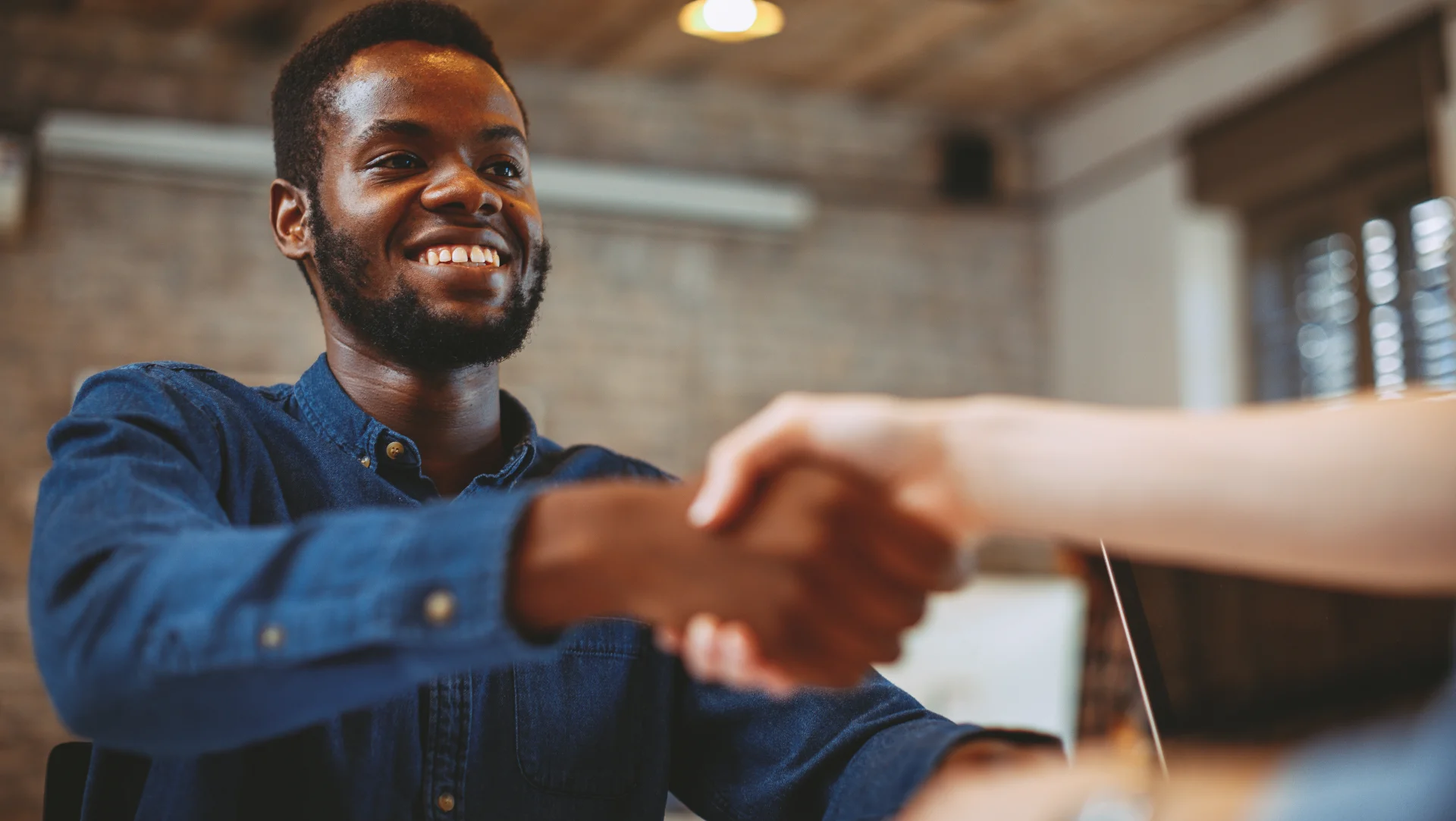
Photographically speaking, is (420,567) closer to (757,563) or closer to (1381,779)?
(757,563)

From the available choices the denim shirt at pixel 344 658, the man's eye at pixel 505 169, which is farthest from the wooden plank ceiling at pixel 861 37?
the denim shirt at pixel 344 658

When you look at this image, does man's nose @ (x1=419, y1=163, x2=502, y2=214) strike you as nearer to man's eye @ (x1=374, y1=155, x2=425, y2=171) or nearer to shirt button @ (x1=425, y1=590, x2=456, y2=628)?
man's eye @ (x1=374, y1=155, x2=425, y2=171)

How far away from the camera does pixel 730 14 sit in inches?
163

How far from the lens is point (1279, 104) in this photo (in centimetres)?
452

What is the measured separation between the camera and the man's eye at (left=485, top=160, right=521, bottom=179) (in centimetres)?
147

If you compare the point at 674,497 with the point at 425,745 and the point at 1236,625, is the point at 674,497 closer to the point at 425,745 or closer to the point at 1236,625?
the point at 1236,625

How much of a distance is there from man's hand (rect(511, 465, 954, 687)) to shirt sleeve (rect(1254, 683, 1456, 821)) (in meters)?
0.30

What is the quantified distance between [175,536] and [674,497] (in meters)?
0.31

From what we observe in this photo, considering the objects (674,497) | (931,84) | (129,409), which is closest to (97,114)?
(931,84)

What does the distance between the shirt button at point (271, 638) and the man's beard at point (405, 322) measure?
626 millimetres

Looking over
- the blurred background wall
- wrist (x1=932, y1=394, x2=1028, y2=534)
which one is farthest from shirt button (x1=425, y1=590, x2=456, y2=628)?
the blurred background wall

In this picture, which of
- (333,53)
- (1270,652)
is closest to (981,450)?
(1270,652)

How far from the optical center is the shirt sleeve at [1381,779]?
1.71 feet

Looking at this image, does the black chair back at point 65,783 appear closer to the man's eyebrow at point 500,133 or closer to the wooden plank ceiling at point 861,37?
the man's eyebrow at point 500,133
